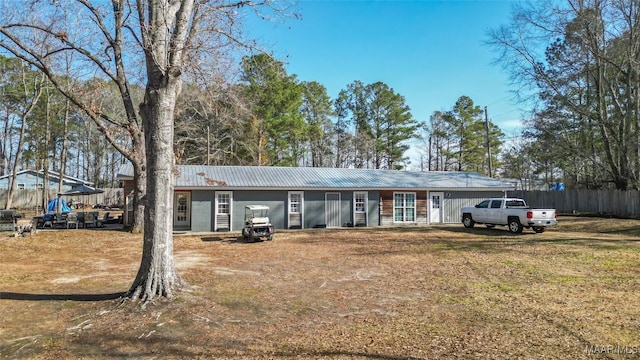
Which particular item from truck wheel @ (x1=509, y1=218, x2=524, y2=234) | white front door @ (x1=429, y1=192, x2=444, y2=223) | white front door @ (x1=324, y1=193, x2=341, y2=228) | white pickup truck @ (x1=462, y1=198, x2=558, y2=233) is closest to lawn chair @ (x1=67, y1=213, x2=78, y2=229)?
white front door @ (x1=324, y1=193, x2=341, y2=228)

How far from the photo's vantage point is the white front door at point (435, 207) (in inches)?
931

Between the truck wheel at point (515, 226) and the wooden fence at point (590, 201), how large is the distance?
1039cm

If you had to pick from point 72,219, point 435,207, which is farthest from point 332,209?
point 72,219

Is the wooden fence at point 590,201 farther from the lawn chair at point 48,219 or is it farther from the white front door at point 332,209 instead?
the lawn chair at point 48,219

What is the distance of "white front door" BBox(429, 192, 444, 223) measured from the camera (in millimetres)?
23656

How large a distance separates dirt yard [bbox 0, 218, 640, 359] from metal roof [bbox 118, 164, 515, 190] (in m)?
7.22

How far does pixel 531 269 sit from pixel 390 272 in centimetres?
369

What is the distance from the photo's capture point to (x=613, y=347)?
14.5ft

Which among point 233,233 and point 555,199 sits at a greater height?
point 555,199

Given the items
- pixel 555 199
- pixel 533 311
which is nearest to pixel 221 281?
pixel 533 311

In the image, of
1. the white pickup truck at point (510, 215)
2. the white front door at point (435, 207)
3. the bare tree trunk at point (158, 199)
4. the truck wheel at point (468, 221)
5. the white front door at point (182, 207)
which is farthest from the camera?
the white front door at point (435, 207)

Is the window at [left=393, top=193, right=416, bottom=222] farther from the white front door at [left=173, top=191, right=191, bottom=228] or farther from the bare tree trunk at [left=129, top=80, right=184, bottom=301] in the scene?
the bare tree trunk at [left=129, top=80, right=184, bottom=301]

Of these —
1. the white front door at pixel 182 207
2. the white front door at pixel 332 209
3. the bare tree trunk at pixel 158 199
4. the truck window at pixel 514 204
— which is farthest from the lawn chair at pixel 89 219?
the truck window at pixel 514 204

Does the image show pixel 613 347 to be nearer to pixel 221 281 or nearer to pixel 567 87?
pixel 221 281
